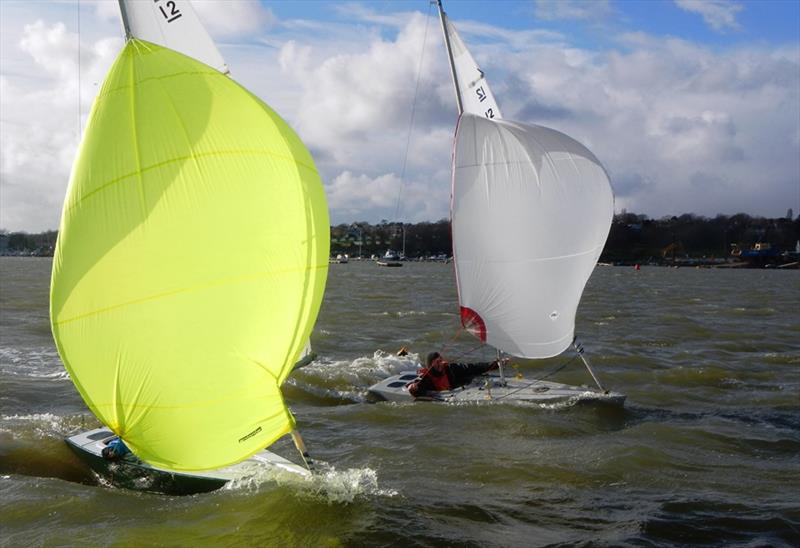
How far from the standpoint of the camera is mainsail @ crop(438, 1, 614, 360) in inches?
480

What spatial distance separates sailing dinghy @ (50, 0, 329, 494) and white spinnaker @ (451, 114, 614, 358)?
5.62 metres

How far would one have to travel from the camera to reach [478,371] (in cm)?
1503

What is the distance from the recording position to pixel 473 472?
10.4 meters

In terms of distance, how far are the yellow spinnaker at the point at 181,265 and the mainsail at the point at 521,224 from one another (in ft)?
18.7

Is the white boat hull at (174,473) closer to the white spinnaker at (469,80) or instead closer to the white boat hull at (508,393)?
the white boat hull at (508,393)

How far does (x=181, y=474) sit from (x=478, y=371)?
7376 millimetres

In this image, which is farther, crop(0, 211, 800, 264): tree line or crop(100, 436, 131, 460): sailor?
crop(0, 211, 800, 264): tree line

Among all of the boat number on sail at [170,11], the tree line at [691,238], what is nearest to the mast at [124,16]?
the boat number on sail at [170,11]

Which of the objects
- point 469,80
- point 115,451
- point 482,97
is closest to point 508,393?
point 482,97

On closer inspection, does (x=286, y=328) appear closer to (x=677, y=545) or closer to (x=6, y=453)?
(x=677, y=545)

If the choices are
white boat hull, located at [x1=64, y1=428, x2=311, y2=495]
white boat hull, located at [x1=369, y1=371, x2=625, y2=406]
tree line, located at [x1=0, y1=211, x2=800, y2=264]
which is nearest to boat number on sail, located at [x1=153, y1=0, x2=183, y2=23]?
white boat hull, located at [x1=64, y1=428, x2=311, y2=495]

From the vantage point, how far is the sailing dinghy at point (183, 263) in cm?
630

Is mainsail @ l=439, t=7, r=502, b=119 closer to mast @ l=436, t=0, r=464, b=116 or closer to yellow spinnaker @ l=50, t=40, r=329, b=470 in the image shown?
mast @ l=436, t=0, r=464, b=116

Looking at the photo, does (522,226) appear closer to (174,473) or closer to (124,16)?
(174,473)
